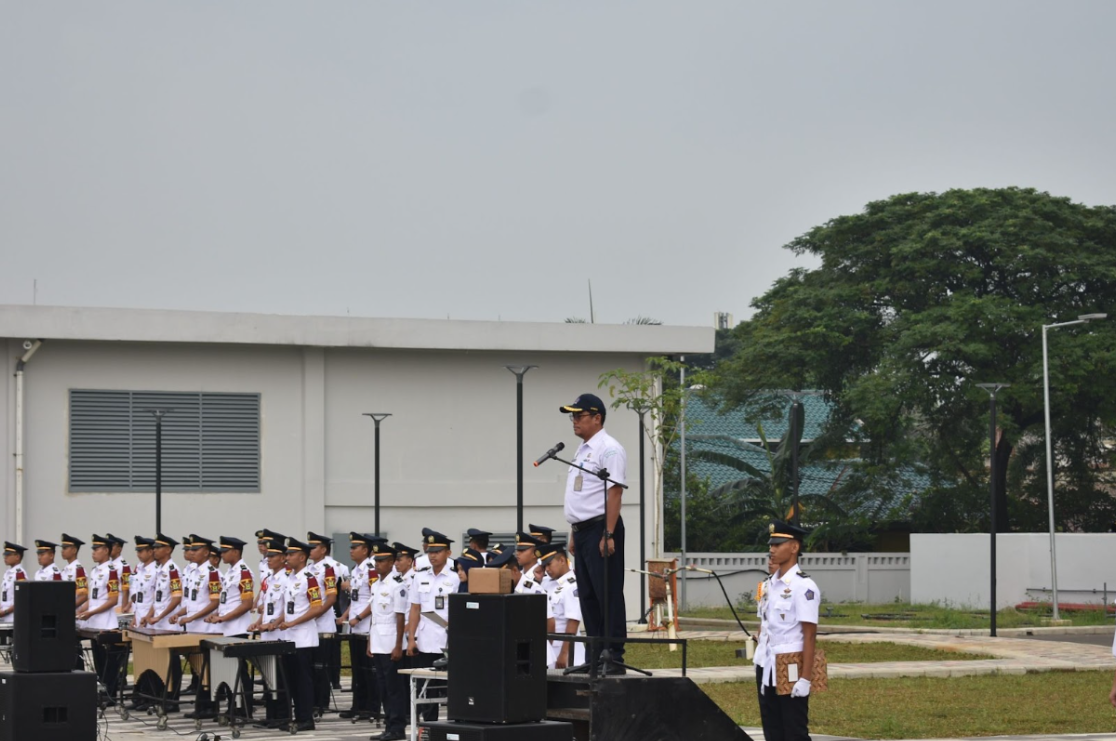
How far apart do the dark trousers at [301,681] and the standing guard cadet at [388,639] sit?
641mm

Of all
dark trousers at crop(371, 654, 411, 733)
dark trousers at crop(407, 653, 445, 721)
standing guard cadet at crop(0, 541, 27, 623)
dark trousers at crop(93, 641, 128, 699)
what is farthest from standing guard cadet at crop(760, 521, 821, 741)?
standing guard cadet at crop(0, 541, 27, 623)

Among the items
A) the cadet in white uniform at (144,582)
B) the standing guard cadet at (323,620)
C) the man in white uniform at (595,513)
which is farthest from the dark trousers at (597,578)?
the cadet in white uniform at (144,582)

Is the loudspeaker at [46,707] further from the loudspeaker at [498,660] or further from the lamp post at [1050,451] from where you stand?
the lamp post at [1050,451]


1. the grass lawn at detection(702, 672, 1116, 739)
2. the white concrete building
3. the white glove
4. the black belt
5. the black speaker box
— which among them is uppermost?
the white concrete building

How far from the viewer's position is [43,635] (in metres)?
11.5

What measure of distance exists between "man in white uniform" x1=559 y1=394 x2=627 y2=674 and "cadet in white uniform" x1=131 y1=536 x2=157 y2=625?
9778 mm

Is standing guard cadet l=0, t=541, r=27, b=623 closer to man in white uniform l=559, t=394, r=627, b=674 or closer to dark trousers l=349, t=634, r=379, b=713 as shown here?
dark trousers l=349, t=634, r=379, b=713

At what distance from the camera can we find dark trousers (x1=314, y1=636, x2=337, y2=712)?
1655cm

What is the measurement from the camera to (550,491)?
32031 millimetres

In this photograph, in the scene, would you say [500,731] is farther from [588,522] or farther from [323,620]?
[323,620]

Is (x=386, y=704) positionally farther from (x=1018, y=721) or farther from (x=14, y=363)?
(x=14, y=363)

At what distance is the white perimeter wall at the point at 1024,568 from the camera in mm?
36375

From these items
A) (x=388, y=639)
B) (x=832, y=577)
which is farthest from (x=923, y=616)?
(x=388, y=639)

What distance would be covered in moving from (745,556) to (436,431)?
41.9ft
